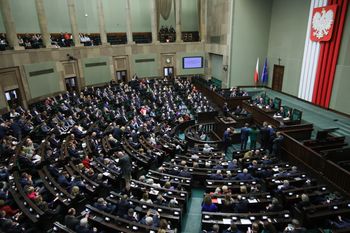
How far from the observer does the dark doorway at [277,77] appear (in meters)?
19.6

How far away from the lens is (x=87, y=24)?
2405 centimetres

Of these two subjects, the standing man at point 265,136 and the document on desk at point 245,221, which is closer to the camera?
the document on desk at point 245,221

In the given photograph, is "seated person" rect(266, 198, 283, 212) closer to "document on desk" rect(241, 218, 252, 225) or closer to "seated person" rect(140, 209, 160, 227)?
"document on desk" rect(241, 218, 252, 225)

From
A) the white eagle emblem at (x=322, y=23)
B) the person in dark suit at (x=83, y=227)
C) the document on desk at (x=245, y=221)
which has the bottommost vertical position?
the document on desk at (x=245, y=221)

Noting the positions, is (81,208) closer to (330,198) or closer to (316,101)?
(330,198)

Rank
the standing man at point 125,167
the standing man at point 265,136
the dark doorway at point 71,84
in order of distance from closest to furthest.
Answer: the standing man at point 125,167, the standing man at point 265,136, the dark doorway at point 71,84

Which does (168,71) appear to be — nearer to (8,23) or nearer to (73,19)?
(73,19)

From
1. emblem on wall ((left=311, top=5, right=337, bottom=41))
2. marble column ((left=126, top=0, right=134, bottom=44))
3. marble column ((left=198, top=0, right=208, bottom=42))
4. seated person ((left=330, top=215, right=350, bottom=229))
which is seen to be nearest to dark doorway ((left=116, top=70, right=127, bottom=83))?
marble column ((left=126, top=0, right=134, bottom=44))

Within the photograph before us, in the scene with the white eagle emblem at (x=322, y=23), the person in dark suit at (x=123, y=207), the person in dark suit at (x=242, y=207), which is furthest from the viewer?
the white eagle emblem at (x=322, y=23)

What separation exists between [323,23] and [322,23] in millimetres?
109

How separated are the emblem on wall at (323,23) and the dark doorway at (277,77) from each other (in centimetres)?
418

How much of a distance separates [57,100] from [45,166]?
32.3 feet

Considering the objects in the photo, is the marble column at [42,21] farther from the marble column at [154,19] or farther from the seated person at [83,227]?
the seated person at [83,227]

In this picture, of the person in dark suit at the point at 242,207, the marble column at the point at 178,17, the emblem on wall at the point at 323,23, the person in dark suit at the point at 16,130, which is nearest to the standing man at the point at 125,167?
the person in dark suit at the point at 242,207
